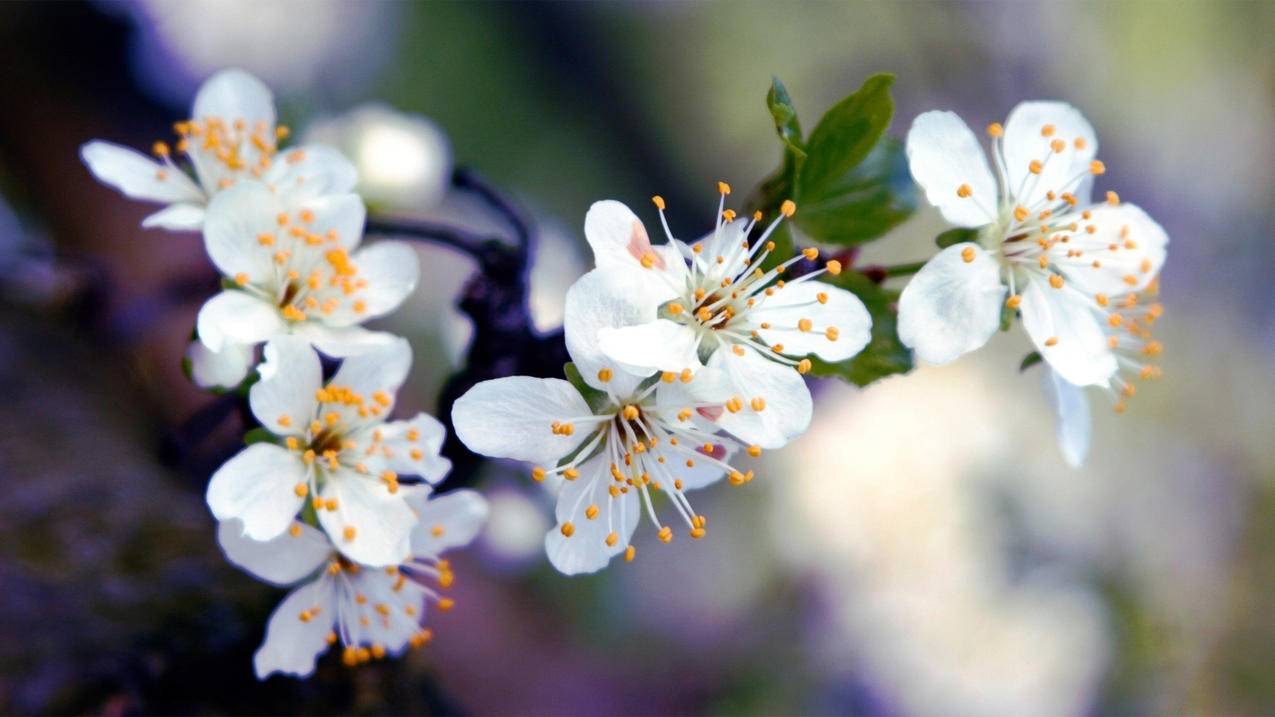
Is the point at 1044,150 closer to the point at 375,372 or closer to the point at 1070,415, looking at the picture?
the point at 1070,415

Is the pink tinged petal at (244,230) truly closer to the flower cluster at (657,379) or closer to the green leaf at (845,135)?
the flower cluster at (657,379)

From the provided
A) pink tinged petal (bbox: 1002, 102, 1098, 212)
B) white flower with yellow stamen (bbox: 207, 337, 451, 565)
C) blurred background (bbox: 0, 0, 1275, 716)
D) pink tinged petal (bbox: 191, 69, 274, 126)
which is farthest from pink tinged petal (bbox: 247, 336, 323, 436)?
pink tinged petal (bbox: 1002, 102, 1098, 212)

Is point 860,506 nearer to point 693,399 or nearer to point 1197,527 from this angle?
point 1197,527

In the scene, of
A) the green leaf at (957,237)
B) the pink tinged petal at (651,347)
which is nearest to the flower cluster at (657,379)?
the pink tinged petal at (651,347)

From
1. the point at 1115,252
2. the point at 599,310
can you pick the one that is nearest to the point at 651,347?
the point at 599,310

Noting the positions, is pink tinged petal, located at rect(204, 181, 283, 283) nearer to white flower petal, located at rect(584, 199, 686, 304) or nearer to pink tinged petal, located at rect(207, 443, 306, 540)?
pink tinged petal, located at rect(207, 443, 306, 540)

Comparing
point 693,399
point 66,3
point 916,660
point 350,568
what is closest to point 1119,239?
point 693,399
